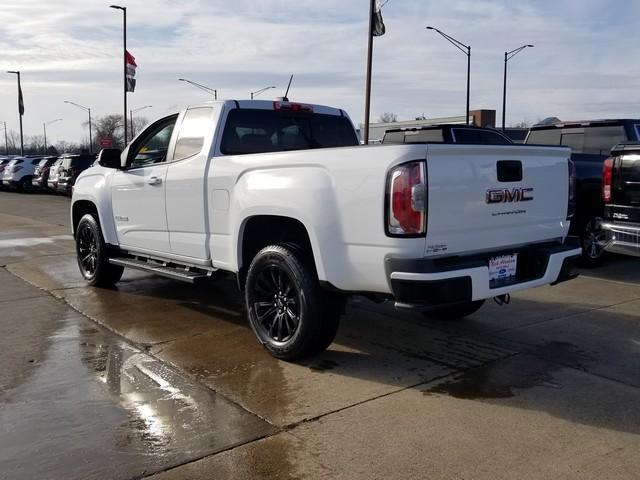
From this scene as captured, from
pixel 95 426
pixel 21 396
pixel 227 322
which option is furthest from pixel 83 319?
pixel 95 426

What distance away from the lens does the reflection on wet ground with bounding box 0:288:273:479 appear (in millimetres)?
3359

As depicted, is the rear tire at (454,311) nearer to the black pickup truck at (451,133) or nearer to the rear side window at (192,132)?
the rear side window at (192,132)

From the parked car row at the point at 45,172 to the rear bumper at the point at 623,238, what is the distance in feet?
72.0

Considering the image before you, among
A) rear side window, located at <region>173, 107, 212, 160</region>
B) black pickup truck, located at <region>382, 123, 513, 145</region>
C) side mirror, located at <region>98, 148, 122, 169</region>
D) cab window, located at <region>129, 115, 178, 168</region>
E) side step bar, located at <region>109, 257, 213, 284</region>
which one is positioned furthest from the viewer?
black pickup truck, located at <region>382, 123, 513, 145</region>

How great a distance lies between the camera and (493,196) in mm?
4312

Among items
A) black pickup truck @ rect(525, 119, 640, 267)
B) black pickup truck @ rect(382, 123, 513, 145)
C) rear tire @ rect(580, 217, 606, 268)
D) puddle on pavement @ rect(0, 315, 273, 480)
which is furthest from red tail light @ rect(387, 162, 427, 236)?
black pickup truck @ rect(382, 123, 513, 145)

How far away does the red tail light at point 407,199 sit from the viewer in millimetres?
3869

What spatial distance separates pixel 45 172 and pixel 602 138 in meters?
25.5

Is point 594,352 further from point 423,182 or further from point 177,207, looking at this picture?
point 177,207

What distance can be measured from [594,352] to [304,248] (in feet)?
8.01

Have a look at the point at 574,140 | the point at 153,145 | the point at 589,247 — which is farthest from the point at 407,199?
the point at 574,140

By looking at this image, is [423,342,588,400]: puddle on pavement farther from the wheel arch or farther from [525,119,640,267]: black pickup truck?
[525,119,640,267]: black pickup truck

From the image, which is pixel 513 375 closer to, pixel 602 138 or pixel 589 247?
pixel 589 247

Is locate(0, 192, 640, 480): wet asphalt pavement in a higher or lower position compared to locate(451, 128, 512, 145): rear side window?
lower
